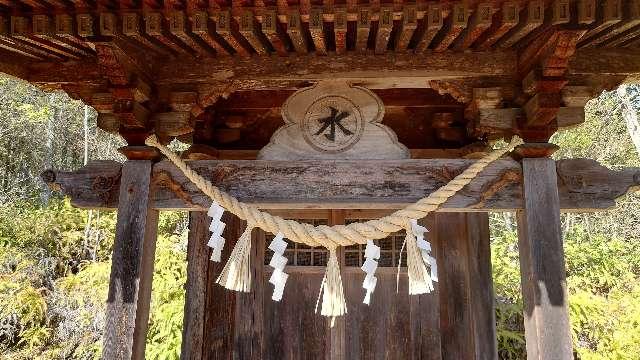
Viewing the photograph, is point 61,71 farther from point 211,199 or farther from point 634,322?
point 634,322

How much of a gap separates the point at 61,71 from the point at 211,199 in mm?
1385

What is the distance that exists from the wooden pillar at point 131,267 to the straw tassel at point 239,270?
514 millimetres

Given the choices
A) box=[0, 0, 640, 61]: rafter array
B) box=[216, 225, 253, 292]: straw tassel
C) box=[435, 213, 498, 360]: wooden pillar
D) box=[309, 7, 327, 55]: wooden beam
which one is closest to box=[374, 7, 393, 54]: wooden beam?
box=[0, 0, 640, 61]: rafter array

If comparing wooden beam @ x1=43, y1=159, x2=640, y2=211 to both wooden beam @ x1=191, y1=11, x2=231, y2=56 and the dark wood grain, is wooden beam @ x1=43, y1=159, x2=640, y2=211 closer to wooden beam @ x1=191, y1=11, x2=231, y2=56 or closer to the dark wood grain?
wooden beam @ x1=191, y1=11, x2=231, y2=56

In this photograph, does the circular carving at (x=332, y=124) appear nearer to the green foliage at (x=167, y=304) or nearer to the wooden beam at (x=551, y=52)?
the wooden beam at (x=551, y=52)

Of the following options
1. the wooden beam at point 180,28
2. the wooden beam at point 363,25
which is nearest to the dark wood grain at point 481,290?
the wooden beam at point 363,25

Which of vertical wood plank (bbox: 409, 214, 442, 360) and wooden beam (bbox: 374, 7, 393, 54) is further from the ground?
wooden beam (bbox: 374, 7, 393, 54)

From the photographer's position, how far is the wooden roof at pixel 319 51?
243cm

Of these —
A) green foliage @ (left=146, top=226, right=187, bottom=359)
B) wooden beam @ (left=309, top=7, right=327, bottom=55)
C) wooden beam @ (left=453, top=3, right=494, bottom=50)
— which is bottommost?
green foliage @ (left=146, top=226, right=187, bottom=359)

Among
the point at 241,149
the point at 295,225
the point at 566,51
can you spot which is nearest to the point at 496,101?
the point at 566,51

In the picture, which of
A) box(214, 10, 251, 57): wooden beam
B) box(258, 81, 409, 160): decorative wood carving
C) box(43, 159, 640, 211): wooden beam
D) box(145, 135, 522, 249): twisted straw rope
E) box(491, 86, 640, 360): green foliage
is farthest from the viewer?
box(491, 86, 640, 360): green foliage

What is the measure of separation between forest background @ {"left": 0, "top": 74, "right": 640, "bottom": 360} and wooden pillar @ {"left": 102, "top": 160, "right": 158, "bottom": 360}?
15.4 feet

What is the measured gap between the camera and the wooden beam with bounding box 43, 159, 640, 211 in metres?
→ 2.87

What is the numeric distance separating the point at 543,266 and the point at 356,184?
47.5 inches
